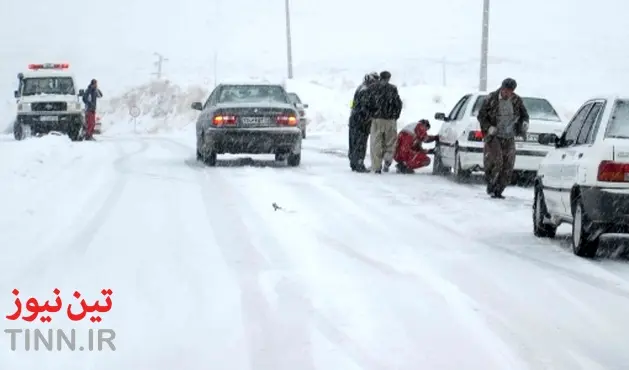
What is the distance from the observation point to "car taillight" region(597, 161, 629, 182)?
35.4 feet

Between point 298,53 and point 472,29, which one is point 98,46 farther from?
point 472,29

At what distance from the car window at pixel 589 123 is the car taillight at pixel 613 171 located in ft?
2.47

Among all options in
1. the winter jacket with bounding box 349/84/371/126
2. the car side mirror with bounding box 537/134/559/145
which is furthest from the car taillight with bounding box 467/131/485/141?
the car side mirror with bounding box 537/134/559/145

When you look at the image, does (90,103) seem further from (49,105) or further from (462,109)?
(462,109)

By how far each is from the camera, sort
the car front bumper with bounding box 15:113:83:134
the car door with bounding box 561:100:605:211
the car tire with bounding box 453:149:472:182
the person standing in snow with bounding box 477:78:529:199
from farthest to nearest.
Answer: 1. the car front bumper with bounding box 15:113:83:134
2. the car tire with bounding box 453:149:472:182
3. the person standing in snow with bounding box 477:78:529:199
4. the car door with bounding box 561:100:605:211

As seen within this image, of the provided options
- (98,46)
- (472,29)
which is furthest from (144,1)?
(472,29)

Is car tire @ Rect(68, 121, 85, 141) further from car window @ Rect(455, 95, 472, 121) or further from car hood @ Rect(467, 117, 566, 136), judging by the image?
car hood @ Rect(467, 117, 566, 136)

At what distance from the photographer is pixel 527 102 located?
20.7 m

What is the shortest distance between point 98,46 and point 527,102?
107 meters

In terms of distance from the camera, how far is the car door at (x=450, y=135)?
2084 centimetres

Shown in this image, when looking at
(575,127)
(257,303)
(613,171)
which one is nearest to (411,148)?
(575,127)

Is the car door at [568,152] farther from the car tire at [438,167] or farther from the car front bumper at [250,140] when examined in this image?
the car front bumper at [250,140]

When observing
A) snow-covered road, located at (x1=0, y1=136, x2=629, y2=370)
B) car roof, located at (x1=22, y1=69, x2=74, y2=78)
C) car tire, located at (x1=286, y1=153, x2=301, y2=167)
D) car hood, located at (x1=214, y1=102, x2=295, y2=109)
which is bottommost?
car tire, located at (x1=286, y1=153, x2=301, y2=167)

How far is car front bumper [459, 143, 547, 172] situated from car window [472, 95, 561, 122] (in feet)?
2.62
